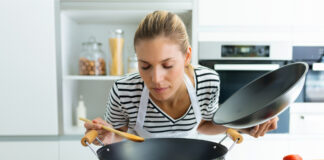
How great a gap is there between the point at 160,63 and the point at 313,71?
4.00 feet

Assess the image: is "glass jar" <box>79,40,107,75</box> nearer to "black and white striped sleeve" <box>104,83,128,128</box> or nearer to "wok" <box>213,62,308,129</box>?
"black and white striped sleeve" <box>104,83,128,128</box>

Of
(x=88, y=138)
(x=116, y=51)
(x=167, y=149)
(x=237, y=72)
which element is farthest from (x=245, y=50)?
(x=88, y=138)

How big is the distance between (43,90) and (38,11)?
0.44 meters

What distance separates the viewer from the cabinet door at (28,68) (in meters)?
1.35

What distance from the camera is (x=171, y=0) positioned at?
1.35 meters

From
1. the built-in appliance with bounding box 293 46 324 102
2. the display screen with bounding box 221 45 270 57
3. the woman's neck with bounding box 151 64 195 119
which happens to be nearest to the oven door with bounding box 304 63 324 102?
the built-in appliance with bounding box 293 46 324 102

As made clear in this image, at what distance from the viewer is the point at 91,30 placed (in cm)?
171

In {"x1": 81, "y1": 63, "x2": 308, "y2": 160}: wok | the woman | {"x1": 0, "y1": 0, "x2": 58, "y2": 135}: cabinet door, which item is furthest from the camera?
{"x1": 0, "y1": 0, "x2": 58, "y2": 135}: cabinet door

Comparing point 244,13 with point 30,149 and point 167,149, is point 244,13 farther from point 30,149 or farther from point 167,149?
point 30,149

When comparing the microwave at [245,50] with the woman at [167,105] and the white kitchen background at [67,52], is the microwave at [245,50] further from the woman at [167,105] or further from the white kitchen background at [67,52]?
the woman at [167,105]

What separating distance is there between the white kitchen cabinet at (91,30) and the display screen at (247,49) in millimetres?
194

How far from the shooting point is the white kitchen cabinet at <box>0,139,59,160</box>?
4.59 ft

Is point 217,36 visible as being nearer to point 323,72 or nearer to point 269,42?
point 269,42

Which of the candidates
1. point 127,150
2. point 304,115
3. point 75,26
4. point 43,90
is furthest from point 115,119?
point 304,115
